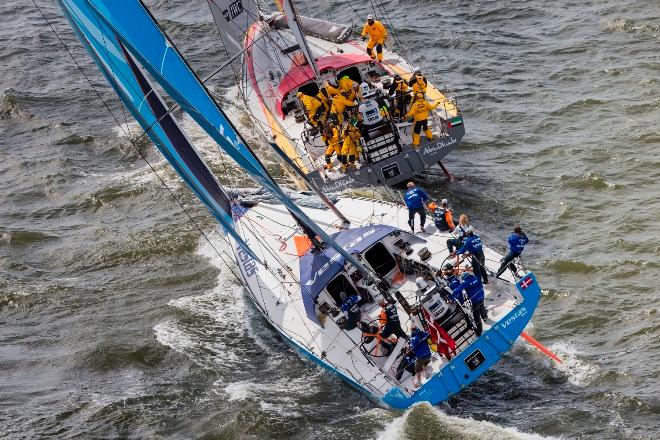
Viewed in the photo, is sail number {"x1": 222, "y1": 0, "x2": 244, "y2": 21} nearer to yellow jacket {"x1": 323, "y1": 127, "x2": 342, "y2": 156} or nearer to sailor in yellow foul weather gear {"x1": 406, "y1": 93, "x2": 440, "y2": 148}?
yellow jacket {"x1": 323, "y1": 127, "x2": 342, "y2": 156}

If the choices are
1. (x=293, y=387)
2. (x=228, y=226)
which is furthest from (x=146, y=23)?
(x=293, y=387)

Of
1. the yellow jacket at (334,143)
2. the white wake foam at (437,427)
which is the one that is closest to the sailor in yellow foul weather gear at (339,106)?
the yellow jacket at (334,143)

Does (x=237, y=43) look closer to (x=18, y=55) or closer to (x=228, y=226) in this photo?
(x=228, y=226)

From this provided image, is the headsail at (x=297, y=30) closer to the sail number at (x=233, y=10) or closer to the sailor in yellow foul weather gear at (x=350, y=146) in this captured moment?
the sailor in yellow foul weather gear at (x=350, y=146)

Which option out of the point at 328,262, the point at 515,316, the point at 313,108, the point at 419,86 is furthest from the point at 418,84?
the point at 515,316

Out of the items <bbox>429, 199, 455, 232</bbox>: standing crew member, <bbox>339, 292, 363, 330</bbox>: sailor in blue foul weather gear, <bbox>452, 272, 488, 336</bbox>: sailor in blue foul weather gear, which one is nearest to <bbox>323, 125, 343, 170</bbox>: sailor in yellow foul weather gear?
<bbox>429, 199, 455, 232</bbox>: standing crew member

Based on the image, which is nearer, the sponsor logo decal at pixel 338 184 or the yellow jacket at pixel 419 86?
the sponsor logo decal at pixel 338 184
